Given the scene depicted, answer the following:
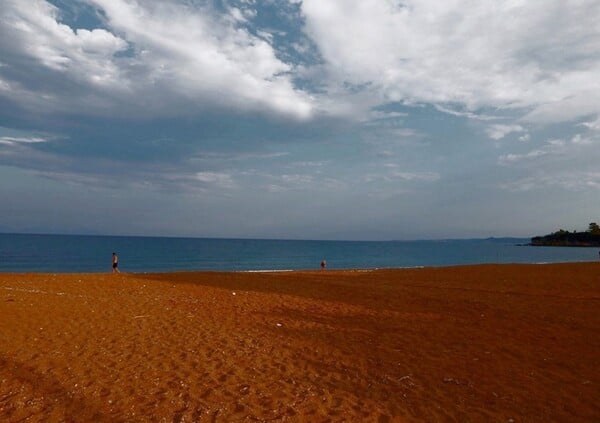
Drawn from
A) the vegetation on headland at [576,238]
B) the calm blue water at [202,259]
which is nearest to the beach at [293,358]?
the calm blue water at [202,259]

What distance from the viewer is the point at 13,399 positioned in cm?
652

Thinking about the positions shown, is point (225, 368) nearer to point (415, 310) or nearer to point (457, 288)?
point (415, 310)

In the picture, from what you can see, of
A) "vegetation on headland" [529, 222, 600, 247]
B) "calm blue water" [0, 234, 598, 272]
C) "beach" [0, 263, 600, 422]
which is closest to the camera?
"beach" [0, 263, 600, 422]

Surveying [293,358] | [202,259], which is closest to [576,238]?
[202,259]

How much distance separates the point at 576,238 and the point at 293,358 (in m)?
185

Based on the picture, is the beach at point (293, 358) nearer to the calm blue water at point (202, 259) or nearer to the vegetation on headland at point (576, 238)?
the calm blue water at point (202, 259)

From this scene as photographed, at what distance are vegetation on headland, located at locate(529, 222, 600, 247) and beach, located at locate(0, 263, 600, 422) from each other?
159407 mm

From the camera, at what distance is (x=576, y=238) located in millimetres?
161625

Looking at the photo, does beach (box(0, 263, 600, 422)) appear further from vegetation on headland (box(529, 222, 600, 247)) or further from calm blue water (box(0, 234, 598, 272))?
vegetation on headland (box(529, 222, 600, 247))

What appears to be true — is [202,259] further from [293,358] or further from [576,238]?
[576,238]

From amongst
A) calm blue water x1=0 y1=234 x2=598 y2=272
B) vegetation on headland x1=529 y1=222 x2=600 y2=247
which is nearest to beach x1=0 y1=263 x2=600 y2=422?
calm blue water x1=0 y1=234 x2=598 y2=272

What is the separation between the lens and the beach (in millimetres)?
6311

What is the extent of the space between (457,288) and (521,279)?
21.7 ft

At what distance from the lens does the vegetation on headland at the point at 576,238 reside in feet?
486
